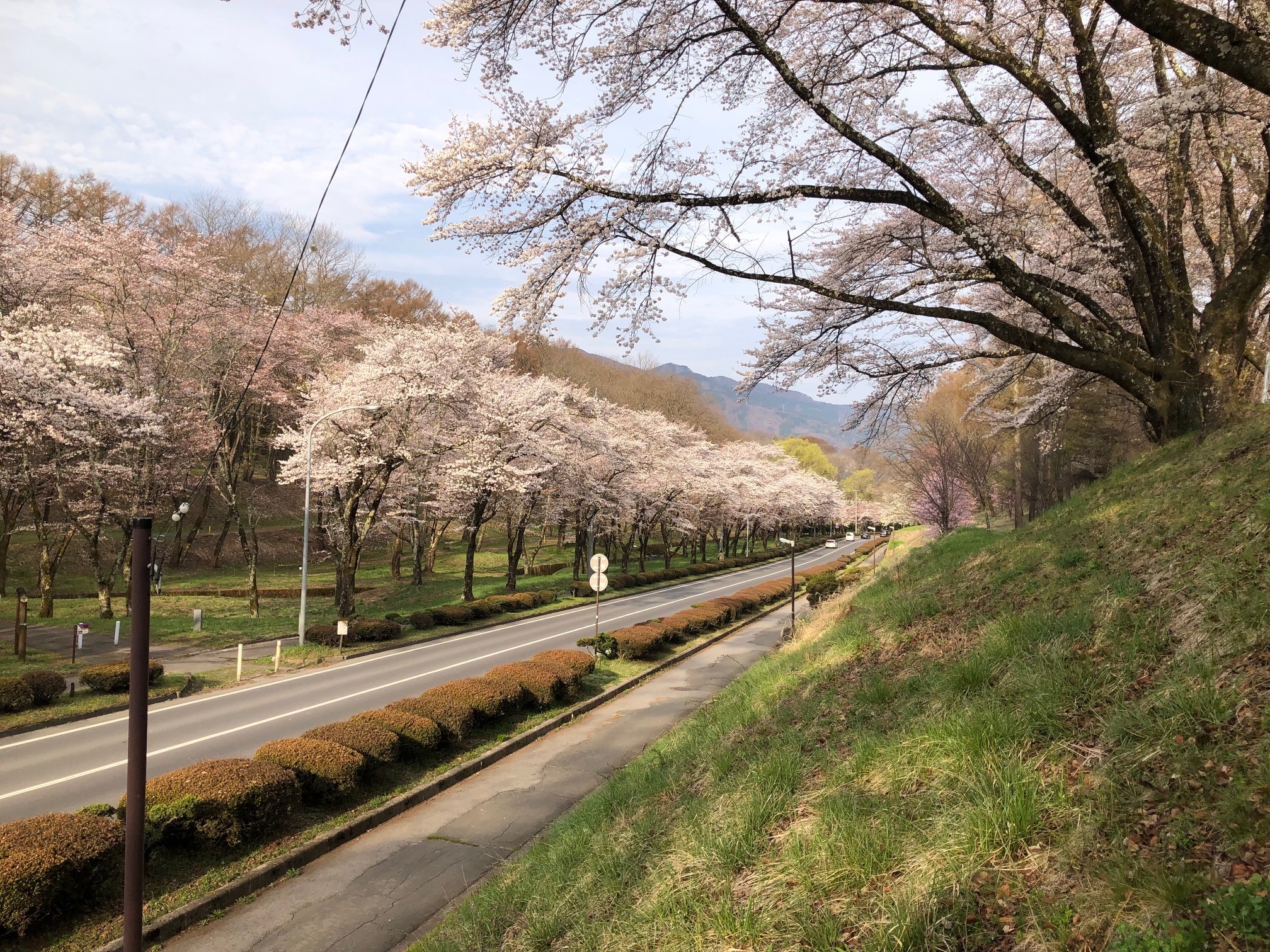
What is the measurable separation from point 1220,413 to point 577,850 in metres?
8.79

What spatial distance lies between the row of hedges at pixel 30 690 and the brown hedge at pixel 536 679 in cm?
892

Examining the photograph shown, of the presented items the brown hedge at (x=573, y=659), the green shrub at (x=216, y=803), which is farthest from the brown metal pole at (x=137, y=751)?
the brown hedge at (x=573, y=659)

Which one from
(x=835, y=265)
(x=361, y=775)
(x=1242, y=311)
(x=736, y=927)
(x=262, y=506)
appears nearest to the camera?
(x=736, y=927)

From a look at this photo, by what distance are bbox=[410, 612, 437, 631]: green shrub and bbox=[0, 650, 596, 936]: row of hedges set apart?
12.4 metres

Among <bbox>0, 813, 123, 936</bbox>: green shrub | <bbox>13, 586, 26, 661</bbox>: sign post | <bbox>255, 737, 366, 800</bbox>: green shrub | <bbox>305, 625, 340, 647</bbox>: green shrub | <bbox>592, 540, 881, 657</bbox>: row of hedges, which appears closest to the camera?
<bbox>0, 813, 123, 936</bbox>: green shrub

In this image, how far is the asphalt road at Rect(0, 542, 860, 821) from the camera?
33.0 ft

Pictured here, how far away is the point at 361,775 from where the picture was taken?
9.81 meters

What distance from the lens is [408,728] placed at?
10.7 m

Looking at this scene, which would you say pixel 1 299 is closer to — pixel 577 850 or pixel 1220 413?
pixel 577 850

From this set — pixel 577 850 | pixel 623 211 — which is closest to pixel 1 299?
pixel 623 211

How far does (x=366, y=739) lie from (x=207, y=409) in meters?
27.3

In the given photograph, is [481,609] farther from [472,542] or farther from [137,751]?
[137,751]

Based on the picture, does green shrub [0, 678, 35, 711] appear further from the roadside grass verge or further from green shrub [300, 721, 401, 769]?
the roadside grass verge

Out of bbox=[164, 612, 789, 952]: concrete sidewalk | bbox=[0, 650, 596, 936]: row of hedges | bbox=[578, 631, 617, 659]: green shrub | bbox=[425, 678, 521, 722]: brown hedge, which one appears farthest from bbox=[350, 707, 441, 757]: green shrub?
bbox=[578, 631, 617, 659]: green shrub
